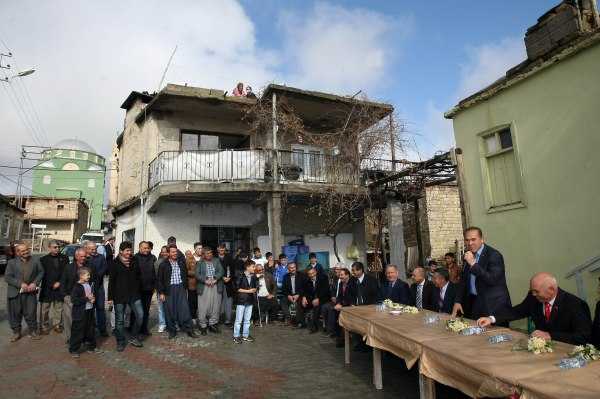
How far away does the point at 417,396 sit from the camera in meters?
4.46

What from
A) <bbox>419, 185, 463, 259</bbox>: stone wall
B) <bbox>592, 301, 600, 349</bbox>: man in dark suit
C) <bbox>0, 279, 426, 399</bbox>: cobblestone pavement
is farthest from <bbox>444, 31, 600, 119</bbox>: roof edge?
<bbox>419, 185, 463, 259</bbox>: stone wall

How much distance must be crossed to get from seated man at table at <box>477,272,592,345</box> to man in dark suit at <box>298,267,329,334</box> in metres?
4.63

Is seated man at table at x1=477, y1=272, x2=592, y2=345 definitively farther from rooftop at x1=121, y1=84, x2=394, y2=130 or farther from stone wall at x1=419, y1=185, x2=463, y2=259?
stone wall at x1=419, y1=185, x2=463, y2=259

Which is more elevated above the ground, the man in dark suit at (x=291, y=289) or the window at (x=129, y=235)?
the window at (x=129, y=235)

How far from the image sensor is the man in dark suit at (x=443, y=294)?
587 cm

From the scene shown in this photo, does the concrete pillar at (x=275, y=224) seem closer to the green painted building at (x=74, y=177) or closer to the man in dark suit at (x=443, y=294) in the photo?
the man in dark suit at (x=443, y=294)

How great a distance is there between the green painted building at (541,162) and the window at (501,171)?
0.9 inches

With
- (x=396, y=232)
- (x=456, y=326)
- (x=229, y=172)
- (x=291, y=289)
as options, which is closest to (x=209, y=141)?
(x=229, y=172)

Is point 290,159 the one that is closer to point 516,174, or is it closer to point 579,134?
point 516,174

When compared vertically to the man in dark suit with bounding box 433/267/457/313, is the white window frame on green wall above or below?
above

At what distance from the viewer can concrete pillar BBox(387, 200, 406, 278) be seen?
13.7m

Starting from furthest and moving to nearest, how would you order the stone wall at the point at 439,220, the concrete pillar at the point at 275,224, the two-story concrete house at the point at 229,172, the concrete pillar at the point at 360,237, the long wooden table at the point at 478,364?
the stone wall at the point at 439,220, the concrete pillar at the point at 360,237, the two-story concrete house at the point at 229,172, the concrete pillar at the point at 275,224, the long wooden table at the point at 478,364

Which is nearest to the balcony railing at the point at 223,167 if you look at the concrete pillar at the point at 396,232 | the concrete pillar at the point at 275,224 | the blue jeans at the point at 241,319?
the concrete pillar at the point at 275,224

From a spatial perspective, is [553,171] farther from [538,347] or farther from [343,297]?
[538,347]
